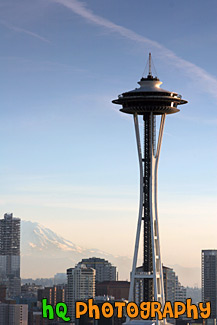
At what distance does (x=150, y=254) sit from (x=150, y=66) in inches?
1214

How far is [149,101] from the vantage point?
14675 centimetres

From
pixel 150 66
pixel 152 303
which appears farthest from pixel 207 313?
pixel 150 66

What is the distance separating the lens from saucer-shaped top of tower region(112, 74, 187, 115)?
481 ft

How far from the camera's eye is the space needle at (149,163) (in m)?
145

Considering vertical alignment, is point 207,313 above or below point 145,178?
below

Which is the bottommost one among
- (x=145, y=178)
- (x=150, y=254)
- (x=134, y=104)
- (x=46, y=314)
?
(x=46, y=314)

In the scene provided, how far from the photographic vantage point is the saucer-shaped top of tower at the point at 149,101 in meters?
147

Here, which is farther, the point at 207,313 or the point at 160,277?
the point at 160,277

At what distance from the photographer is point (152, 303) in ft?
450

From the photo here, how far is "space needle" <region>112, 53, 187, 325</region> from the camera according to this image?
476 ft

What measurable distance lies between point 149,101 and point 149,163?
9.90m

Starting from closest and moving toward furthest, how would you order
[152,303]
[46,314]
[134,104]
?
[46,314]
[152,303]
[134,104]

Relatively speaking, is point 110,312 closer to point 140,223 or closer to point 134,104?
point 140,223

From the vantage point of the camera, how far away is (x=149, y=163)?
478 feet
